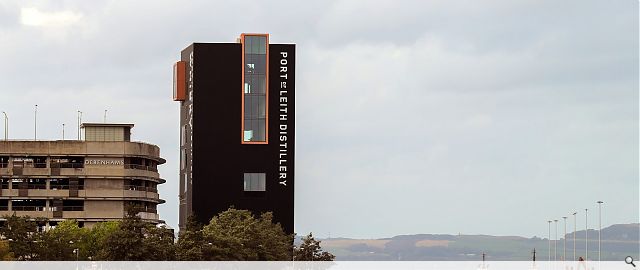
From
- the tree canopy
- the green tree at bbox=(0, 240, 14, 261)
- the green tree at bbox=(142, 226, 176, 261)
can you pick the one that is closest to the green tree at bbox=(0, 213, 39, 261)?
the tree canopy

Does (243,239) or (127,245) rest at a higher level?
(243,239)

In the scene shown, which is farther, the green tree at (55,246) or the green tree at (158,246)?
the green tree at (55,246)

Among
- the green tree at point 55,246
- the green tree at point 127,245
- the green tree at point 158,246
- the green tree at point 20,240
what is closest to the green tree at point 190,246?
the green tree at point 158,246

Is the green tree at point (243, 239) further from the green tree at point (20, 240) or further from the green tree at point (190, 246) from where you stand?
the green tree at point (20, 240)

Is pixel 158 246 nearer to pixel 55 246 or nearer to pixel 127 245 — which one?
pixel 127 245

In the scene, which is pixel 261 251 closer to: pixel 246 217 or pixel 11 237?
pixel 246 217

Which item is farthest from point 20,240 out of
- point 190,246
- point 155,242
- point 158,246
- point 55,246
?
point 158,246

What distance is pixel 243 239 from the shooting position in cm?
16575

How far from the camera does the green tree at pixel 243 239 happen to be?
503 feet

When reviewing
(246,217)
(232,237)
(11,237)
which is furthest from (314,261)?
(11,237)

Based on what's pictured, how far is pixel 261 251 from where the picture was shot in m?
172

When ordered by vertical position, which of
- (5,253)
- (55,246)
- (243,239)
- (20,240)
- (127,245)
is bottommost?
(5,253)

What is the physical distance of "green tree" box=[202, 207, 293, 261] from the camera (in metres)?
153

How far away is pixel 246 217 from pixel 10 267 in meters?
64.4
